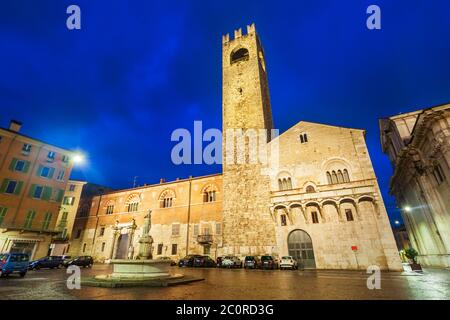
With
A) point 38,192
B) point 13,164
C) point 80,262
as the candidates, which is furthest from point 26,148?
point 80,262

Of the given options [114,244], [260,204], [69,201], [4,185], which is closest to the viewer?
[4,185]

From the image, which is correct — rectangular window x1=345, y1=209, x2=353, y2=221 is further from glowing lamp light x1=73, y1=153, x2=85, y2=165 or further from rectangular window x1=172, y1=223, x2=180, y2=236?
glowing lamp light x1=73, y1=153, x2=85, y2=165

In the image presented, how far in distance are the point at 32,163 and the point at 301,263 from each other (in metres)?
30.8

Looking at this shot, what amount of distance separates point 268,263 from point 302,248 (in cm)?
358

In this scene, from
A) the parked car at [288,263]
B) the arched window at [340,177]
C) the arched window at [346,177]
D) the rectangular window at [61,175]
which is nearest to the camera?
the parked car at [288,263]

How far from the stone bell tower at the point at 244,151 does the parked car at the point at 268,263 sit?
1.54 m

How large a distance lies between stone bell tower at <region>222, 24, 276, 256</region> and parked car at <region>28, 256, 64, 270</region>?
1687cm

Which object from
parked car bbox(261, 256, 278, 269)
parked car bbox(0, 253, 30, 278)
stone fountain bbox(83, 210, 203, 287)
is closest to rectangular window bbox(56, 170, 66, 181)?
parked car bbox(0, 253, 30, 278)

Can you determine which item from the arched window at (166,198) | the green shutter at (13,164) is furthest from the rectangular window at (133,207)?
the green shutter at (13,164)

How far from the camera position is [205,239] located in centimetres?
2508

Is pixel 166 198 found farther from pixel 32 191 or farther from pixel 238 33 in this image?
pixel 238 33

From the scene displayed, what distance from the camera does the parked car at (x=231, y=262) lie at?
20938mm

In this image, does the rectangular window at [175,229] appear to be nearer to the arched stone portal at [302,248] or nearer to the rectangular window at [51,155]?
the arched stone portal at [302,248]
